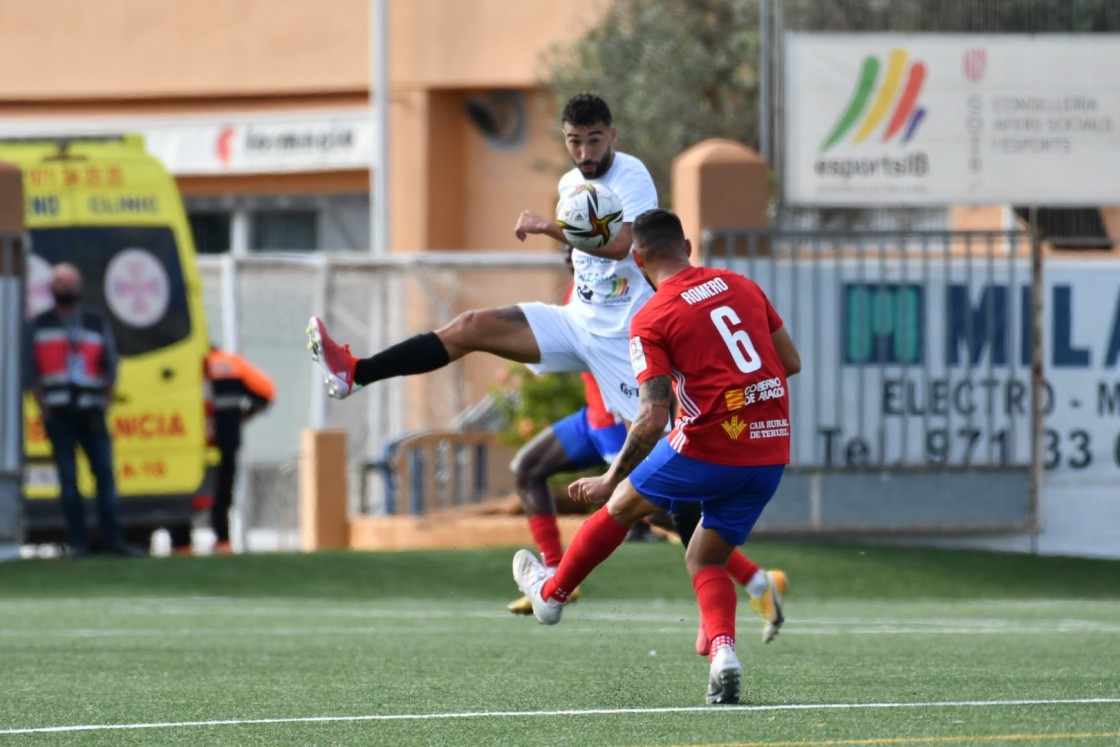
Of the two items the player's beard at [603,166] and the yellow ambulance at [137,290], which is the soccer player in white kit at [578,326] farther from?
the yellow ambulance at [137,290]

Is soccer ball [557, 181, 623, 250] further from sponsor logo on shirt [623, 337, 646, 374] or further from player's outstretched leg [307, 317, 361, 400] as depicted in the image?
sponsor logo on shirt [623, 337, 646, 374]

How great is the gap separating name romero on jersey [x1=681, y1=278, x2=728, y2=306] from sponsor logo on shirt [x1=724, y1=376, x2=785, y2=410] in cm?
34

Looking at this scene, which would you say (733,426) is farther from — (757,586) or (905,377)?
(905,377)

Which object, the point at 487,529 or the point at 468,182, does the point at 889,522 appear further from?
the point at 468,182

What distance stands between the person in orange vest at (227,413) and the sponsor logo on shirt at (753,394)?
1077cm

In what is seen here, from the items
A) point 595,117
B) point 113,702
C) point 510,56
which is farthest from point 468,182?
point 113,702

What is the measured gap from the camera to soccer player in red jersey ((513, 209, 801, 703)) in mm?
7672

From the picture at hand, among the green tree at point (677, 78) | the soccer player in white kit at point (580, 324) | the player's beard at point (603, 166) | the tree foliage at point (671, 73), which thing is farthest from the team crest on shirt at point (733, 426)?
the green tree at point (677, 78)

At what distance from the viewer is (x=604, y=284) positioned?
9.45 metres

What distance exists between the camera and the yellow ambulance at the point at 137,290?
667 inches

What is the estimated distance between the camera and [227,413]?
18.2 meters

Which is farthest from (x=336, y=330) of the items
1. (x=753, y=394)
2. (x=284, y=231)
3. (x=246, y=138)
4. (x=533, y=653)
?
(x=753, y=394)

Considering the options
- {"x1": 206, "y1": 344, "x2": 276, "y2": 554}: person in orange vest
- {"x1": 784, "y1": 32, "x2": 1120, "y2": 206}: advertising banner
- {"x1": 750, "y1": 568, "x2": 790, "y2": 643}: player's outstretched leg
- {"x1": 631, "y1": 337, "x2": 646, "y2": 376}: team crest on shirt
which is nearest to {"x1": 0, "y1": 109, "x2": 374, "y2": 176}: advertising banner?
{"x1": 206, "y1": 344, "x2": 276, "y2": 554}: person in orange vest

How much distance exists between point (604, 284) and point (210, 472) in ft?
29.0
